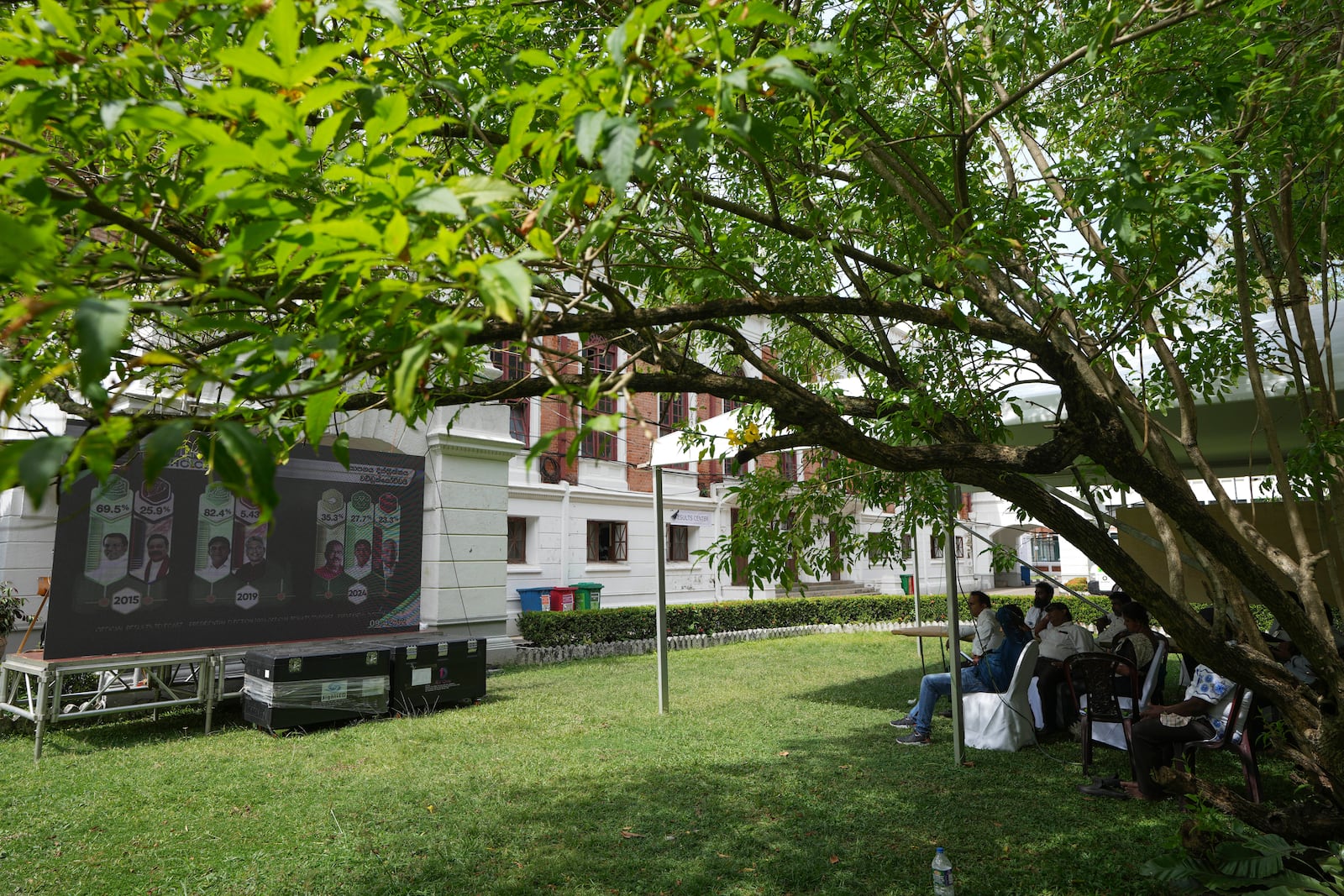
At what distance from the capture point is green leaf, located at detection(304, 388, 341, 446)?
1462 millimetres

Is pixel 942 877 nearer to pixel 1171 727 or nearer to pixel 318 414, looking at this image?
pixel 1171 727

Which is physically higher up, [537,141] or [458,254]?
[537,141]

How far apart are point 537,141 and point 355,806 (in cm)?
546

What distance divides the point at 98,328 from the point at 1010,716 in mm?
7693

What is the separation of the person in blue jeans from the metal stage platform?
695cm

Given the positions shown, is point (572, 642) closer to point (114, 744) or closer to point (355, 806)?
point (114, 744)

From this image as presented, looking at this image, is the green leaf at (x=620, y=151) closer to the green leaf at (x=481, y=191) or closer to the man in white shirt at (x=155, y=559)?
the green leaf at (x=481, y=191)

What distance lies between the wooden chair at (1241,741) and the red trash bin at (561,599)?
12.3 meters

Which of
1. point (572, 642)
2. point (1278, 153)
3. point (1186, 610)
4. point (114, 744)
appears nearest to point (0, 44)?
point (1278, 153)

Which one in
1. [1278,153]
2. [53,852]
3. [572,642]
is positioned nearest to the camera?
[1278,153]

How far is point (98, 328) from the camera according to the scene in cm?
104

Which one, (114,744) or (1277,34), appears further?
(114,744)

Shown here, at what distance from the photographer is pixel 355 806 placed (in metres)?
5.71

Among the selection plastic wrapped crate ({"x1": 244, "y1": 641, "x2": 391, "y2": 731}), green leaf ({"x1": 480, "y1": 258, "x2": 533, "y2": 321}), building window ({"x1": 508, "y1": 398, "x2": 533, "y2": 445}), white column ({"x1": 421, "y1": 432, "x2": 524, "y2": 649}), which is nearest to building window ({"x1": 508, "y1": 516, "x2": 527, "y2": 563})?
building window ({"x1": 508, "y1": 398, "x2": 533, "y2": 445})
